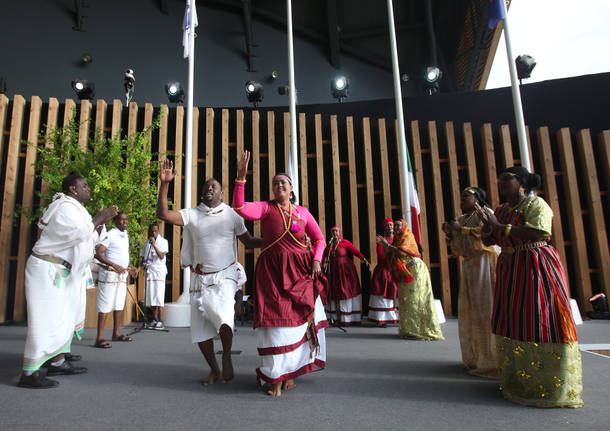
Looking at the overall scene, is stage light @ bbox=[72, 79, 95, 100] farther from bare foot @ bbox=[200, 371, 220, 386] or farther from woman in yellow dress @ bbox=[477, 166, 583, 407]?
woman in yellow dress @ bbox=[477, 166, 583, 407]

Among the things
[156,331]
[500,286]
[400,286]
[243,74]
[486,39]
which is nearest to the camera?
[500,286]

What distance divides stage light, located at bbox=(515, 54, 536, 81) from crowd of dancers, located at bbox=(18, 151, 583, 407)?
6469 millimetres

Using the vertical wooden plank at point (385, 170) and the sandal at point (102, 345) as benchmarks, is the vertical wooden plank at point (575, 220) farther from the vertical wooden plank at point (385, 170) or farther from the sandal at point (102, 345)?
the sandal at point (102, 345)

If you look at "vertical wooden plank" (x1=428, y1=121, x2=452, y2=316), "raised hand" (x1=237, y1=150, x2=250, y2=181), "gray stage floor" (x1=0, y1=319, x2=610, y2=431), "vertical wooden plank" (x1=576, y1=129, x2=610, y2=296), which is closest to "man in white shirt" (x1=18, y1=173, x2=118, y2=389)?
"gray stage floor" (x1=0, y1=319, x2=610, y2=431)

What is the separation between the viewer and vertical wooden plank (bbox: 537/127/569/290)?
7.39 metres

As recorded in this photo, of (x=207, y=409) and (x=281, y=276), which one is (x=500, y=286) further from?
(x=207, y=409)

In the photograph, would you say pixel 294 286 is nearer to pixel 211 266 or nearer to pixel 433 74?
pixel 211 266

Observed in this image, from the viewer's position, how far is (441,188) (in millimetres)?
7801

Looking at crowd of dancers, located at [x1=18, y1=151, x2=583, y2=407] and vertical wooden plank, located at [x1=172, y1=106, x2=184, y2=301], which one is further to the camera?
vertical wooden plank, located at [x1=172, y1=106, x2=184, y2=301]

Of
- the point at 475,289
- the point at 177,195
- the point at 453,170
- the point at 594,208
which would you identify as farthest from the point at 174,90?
the point at 594,208

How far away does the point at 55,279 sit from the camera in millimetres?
2816

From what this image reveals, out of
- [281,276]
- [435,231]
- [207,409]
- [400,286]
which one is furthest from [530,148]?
[207,409]

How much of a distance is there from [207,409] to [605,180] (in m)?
8.55

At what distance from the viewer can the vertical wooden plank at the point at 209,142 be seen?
7828 millimetres
